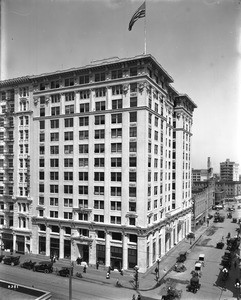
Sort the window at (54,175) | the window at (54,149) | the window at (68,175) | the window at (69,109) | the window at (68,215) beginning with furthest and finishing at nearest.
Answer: the window at (54,149), the window at (54,175), the window at (69,109), the window at (68,175), the window at (68,215)

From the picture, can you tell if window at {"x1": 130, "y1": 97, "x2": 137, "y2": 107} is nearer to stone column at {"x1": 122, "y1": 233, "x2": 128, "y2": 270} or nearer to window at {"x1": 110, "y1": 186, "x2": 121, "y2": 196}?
window at {"x1": 110, "y1": 186, "x2": 121, "y2": 196}

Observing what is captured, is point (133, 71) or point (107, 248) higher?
point (133, 71)

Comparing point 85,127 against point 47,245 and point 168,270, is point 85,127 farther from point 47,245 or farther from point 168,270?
point 168,270

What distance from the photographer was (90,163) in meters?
50.4

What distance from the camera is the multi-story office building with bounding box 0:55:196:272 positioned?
4706 centimetres

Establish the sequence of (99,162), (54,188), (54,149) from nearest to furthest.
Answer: (99,162)
(54,188)
(54,149)

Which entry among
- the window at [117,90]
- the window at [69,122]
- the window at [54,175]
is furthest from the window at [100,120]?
the window at [54,175]

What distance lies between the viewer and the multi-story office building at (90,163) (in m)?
47.1

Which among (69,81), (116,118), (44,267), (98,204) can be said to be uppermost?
(69,81)

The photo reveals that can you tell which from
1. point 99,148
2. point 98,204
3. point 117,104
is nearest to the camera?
point 117,104

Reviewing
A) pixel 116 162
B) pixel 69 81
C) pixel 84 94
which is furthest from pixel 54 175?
pixel 69 81

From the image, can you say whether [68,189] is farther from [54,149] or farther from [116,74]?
[116,74]

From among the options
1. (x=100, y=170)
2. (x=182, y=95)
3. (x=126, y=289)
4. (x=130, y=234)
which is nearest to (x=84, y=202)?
(x=100, y=170)

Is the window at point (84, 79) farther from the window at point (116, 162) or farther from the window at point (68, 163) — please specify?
the window at point (116, 162)
